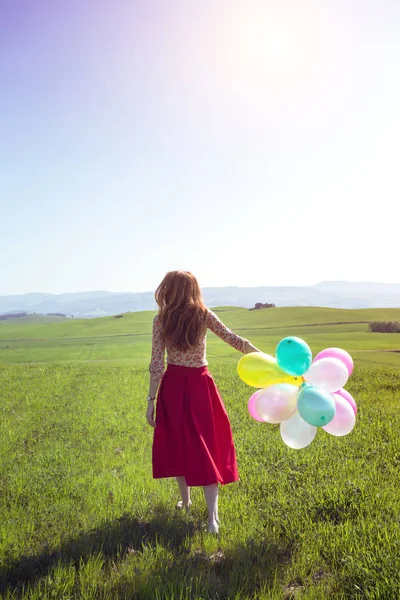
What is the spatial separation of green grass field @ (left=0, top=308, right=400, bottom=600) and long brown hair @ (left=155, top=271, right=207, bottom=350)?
5.85 feet

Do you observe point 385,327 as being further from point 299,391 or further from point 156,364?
point 156,364

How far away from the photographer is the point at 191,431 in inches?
174

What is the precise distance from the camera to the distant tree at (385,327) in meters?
26.9

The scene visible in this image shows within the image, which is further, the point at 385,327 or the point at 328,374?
the point at 385,327

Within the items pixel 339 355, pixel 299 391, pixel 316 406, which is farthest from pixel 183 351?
pixel 339 355

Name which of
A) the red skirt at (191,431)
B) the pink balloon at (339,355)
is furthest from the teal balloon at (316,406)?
the red skirt at (191,431)

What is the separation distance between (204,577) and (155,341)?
2062 millimetres

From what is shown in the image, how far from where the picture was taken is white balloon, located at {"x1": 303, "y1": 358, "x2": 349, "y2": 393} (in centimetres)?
427

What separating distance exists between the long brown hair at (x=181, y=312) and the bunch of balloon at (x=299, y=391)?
585 millimetres

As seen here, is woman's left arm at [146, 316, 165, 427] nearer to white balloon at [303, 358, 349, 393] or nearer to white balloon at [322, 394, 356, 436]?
white balloon at [303, 358, 349, 393]

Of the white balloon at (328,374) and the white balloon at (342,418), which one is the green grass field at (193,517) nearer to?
the white balloon at (342,418)

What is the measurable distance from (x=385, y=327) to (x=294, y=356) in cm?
2621

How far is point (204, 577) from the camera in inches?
137

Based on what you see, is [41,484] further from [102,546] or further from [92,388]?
[92,388]
